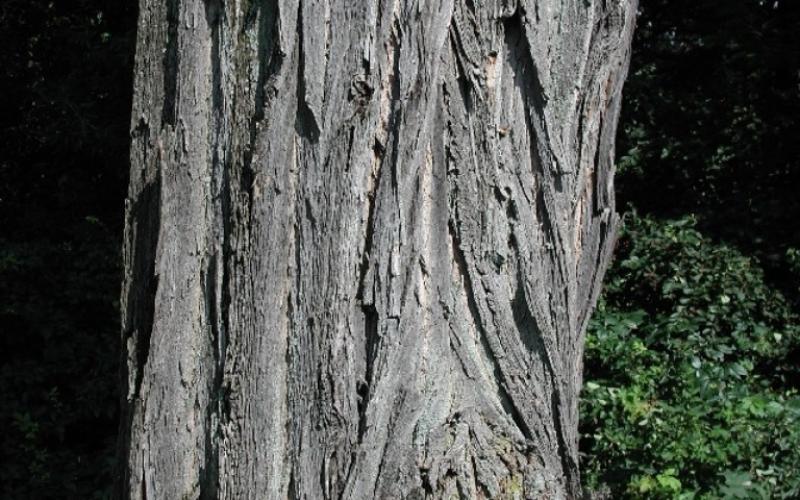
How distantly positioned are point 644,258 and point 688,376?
1235mm

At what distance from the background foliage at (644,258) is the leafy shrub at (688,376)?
12 mm

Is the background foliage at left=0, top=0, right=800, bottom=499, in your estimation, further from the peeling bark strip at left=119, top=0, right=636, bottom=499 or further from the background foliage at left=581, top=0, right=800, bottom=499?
the peeling bark strip at left=119, top=0, right=636, bottom=499

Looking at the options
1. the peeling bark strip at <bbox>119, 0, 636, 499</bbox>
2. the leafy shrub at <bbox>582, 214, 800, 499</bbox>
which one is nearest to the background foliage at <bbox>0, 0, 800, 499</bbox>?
the leafy shrub at <bbox>582, 214, 800, 499</bbox>

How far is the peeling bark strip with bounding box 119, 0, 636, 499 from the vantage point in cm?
201

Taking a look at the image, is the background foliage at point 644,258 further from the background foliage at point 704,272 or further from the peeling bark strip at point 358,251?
the peeling bark strip at point 358,251

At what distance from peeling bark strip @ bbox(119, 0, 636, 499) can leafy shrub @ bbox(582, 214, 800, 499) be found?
2.86 meters

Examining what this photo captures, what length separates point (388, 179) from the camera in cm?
202

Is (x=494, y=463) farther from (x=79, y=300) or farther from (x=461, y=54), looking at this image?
(x=79, y=300)

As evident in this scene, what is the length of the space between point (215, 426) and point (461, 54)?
3.19 feet

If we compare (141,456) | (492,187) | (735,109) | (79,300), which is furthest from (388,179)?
(735,109)

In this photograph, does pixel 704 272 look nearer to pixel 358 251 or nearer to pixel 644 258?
pixel 644 258

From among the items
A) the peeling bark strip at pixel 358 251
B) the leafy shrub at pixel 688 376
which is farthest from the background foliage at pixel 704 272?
the peeling bark strip at pixel 358 251

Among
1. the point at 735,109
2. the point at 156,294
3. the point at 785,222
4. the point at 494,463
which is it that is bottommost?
the point at 494,463

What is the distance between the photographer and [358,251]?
2020 mm
